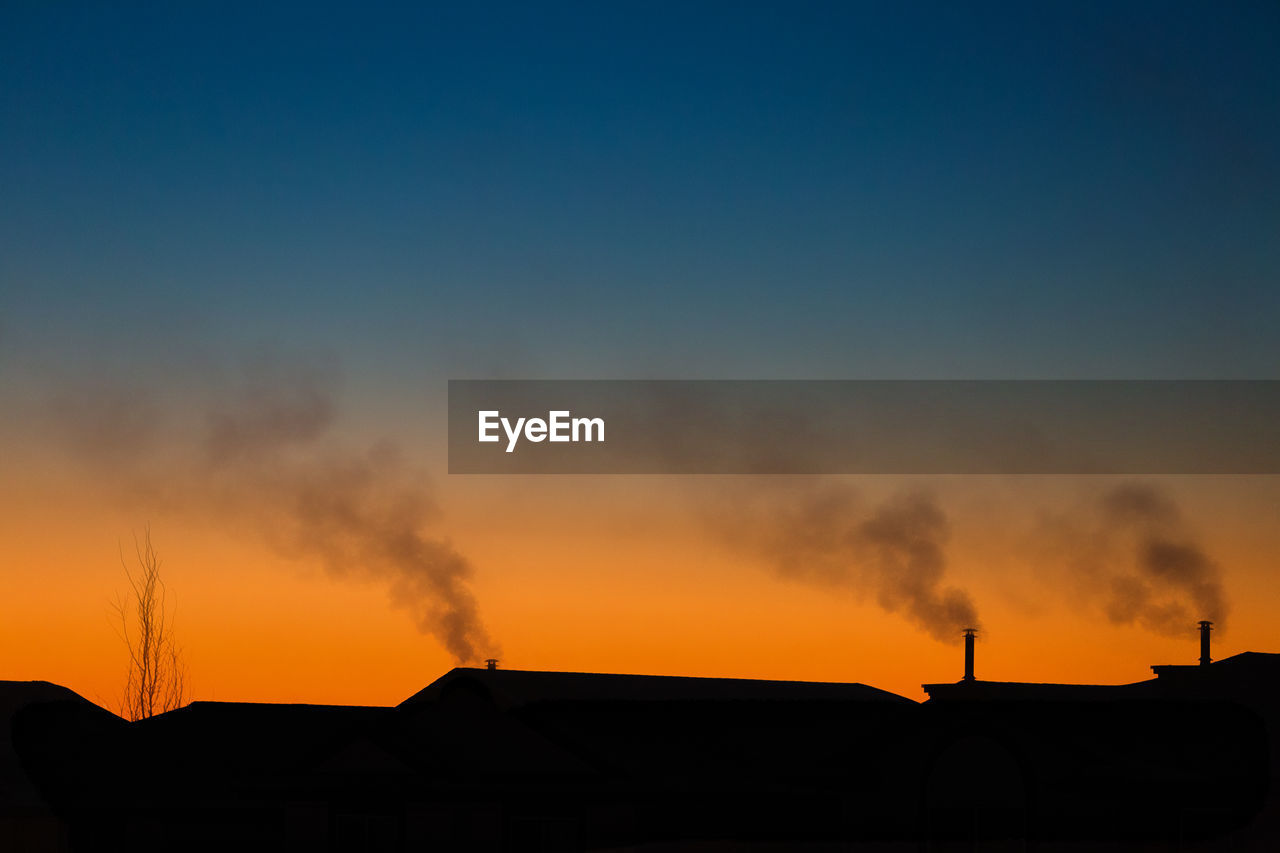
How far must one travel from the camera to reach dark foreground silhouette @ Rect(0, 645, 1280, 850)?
102 feet

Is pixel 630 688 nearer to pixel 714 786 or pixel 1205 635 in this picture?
pixel 714 786

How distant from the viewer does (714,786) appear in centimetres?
3181

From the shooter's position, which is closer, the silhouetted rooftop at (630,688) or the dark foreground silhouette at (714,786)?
the dark foreground silhouette at (714,786)

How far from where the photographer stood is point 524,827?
3131 centimetres

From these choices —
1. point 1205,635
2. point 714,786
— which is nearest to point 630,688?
point 714,786

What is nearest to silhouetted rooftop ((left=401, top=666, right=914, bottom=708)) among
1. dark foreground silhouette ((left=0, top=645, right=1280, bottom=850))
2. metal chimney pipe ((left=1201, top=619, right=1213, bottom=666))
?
dark foreground silhouette ((left=0, top=645, right=1280, bottom=850))

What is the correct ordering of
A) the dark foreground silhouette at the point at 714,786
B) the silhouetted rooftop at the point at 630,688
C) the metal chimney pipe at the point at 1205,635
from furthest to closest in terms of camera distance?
the metal chimney pipe at the point at 1205,635
the silhouetted rooftop at the point at 630,688
the dark foreground silhouette at the point at 714,786

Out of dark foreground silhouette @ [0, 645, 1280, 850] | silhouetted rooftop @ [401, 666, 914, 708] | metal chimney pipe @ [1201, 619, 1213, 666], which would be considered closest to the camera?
dark foreground silhouette @ [0, 645, 1280, 850]

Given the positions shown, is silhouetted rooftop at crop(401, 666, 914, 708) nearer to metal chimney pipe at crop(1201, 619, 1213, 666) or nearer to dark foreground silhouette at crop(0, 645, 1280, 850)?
dark foreground silhouette at crop(0, 645, 1280, 850)

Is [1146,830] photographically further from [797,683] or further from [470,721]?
[797,683]

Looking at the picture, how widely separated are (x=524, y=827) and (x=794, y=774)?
5747mm

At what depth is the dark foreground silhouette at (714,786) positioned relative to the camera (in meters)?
31.1

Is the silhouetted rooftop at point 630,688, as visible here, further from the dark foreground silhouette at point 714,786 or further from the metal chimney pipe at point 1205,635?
the metal chimney pipe at point 1205,635

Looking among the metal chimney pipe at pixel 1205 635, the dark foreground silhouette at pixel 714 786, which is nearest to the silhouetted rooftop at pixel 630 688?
the dark foreground silhouette at pixel 714 786
